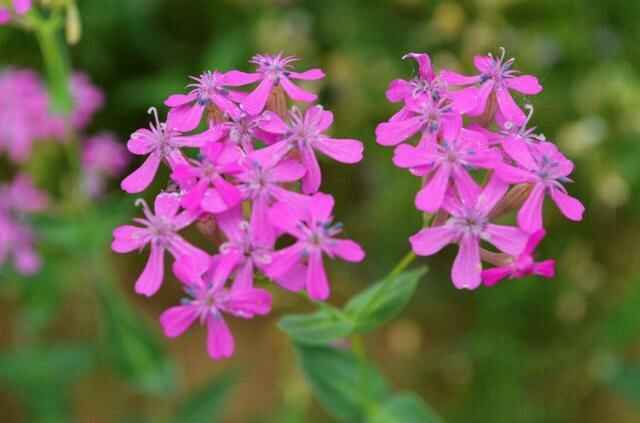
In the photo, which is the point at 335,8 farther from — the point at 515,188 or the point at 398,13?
the point at 515,188

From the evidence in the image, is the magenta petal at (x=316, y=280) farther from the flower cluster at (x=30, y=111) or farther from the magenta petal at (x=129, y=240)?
the flower cluster at (x=30, y=111)

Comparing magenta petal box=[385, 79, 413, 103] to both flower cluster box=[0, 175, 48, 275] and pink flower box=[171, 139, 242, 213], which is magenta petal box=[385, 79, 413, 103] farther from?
flower cluster box=[0, 175, 48, 275]

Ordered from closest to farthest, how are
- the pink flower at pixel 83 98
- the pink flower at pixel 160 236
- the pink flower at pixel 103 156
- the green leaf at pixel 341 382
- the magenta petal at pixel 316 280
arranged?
the magenta petal at pixel 316 280
the pink flower at pixel 160 236
the green leaf at pixel 341 382
the pink flower at pixel 83 98
the pink flower at pixel 103 156

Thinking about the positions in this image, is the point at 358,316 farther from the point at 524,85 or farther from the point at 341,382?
the point at 524,85

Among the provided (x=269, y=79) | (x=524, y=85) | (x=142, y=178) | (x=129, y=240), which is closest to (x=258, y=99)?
(x=269, y=79)

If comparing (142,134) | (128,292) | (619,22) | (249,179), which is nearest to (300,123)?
(249,179)

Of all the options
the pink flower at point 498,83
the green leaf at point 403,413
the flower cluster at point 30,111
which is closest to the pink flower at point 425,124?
the pink flower at point 498,83
